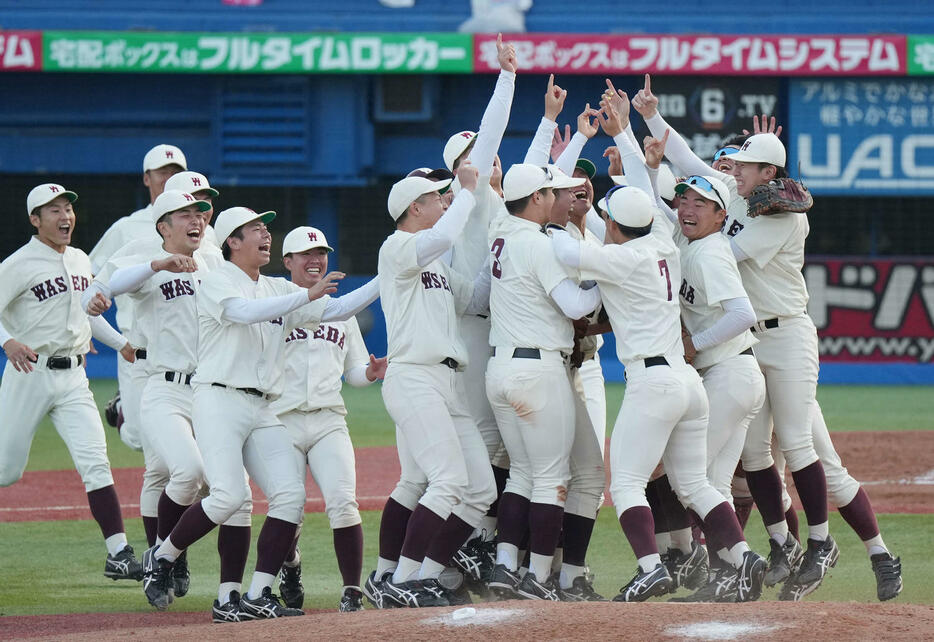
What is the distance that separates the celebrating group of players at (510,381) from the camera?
228 inches

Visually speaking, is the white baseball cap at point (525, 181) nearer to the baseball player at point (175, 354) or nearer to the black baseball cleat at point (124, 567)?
the baseball player at point (175, 354)

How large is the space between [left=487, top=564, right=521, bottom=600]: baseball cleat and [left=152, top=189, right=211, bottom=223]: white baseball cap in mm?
2223

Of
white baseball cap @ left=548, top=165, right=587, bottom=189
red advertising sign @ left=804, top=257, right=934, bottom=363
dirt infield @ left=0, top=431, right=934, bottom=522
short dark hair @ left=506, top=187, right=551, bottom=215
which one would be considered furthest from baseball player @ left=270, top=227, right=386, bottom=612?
red advertising sign @ left=804, top=257, right=934, bottom=363

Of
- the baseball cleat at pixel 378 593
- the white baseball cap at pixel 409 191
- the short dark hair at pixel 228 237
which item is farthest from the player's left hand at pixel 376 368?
the baseball cleat at pixel 378 593

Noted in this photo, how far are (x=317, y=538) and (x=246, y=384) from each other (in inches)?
94.0

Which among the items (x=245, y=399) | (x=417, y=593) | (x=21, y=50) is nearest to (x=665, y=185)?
(x=245, y=399)

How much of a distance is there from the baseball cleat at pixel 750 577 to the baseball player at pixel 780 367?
0.68m

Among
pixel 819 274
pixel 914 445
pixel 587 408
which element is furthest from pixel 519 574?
Answer: pixel 819 274

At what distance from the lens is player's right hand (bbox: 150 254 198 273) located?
6.23 metres

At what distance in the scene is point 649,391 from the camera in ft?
18.6

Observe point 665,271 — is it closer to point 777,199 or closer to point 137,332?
point 777,199

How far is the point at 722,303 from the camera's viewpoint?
19.4 ft

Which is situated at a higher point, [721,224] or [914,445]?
[721,224]

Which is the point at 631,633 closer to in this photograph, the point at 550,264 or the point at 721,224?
the point at 550,264
